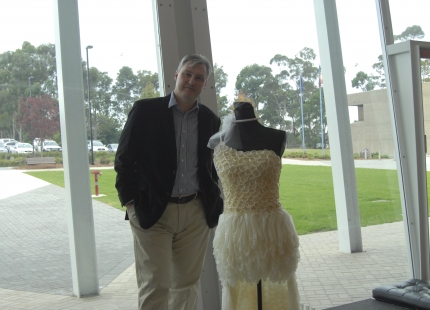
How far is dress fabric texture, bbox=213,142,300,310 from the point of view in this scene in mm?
2219

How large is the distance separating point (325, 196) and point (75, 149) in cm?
209

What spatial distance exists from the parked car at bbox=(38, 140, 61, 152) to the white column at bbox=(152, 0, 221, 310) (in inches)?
30.1

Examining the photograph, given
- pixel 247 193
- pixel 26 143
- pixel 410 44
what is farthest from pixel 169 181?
pixel 410 44

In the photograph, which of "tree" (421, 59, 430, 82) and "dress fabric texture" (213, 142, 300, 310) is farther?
"tree" (421, 59, 430, 82)

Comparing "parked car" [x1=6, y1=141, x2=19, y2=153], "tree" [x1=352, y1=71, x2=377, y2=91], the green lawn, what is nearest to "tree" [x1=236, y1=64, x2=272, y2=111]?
the green lawn

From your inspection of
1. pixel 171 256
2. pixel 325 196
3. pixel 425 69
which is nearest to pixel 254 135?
pixel 171 256

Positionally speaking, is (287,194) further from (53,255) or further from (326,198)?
(53,255)

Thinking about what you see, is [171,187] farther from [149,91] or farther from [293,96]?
[293,96]

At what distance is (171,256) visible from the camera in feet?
7.98

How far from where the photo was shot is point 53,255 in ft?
9.98

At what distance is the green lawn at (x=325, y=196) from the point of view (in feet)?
12.4

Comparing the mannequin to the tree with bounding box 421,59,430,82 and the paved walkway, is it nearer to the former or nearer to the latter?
the paved walkway

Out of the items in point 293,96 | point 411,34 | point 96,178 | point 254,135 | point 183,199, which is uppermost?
point 411,34

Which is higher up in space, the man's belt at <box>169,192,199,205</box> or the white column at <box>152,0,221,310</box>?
the white column at <box>152,0,221,310</box>
